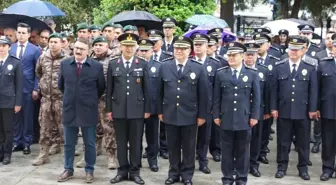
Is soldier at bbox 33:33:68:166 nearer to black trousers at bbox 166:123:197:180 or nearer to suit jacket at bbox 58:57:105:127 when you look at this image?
suit jacket at bbox 58:57:105:127

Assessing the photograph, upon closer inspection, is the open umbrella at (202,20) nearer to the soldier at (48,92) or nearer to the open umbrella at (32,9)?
the open umbrella at (32,9)

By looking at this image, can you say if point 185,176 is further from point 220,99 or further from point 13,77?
point 13,77

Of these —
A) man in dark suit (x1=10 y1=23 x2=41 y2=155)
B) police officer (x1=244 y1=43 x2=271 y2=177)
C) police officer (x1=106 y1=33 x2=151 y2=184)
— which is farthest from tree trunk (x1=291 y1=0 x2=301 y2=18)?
police officer (x1=106 y1=33 x2=151 y2=184)

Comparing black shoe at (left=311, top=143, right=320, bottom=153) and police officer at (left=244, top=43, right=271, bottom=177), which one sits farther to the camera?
black shoe at (left=311, top=143, right=320, bottom=153)

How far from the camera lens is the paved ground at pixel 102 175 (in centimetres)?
682

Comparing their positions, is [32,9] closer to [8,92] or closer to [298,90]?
[8,92]

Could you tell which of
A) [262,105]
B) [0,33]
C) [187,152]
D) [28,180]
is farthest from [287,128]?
[0,33]

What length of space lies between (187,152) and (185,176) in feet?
1.08

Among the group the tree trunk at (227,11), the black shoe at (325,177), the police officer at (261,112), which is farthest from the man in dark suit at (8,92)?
the tree trunk at (227,11)

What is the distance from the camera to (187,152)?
21.7 ft

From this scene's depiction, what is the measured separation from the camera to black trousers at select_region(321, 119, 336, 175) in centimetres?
722

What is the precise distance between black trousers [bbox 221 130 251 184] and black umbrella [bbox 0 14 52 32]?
14.3 ft

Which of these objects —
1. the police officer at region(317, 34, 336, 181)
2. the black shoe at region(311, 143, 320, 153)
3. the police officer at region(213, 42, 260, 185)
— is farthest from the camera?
the black shoe at region(311, 143, 320, 153)

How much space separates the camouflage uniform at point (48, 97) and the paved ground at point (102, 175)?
0.29m
